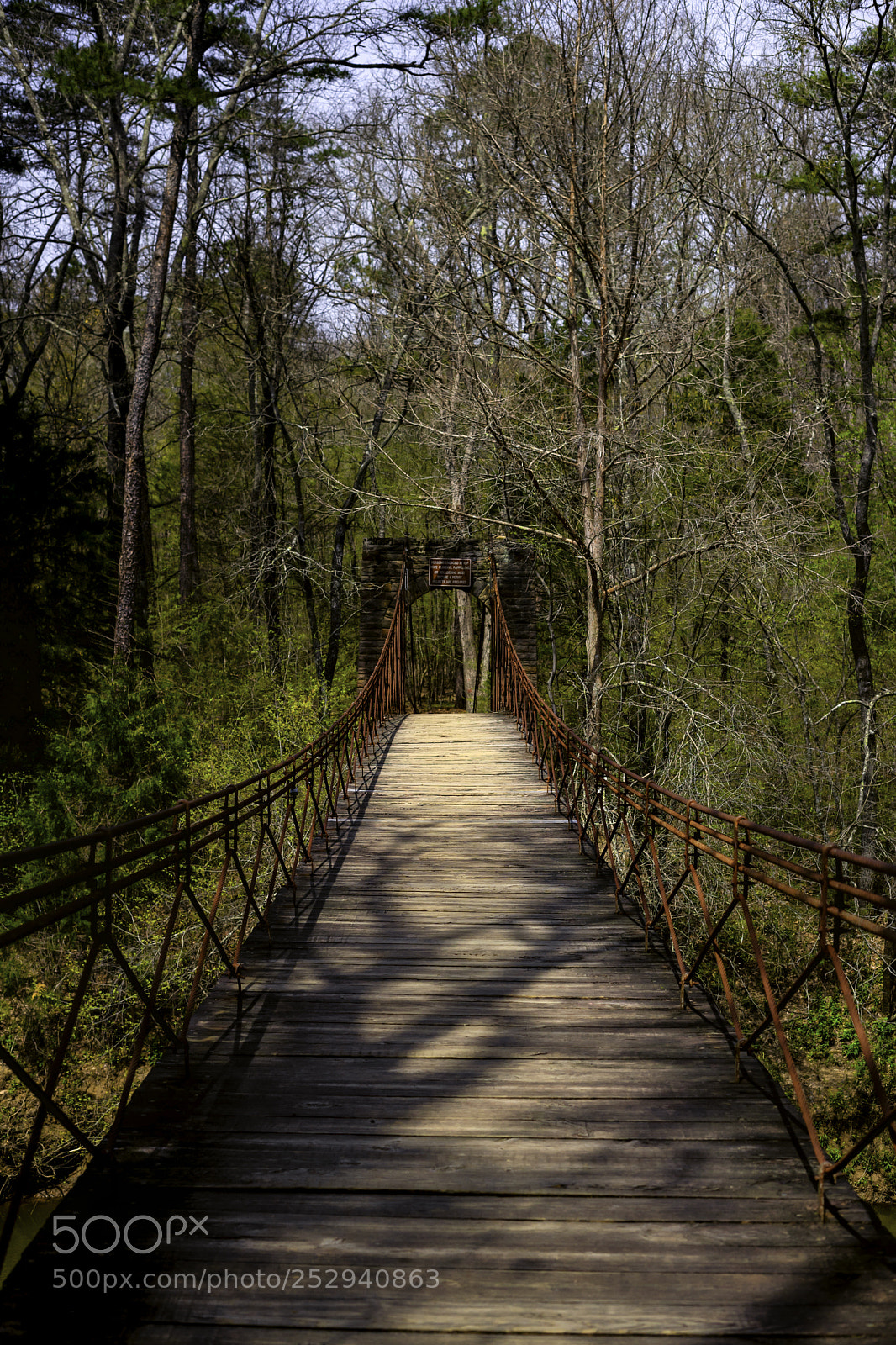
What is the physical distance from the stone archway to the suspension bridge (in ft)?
25.4

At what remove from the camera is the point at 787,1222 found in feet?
7.37

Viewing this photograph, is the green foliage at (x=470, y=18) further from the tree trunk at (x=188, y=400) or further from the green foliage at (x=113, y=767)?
the green foliage at (x=113, y=767)

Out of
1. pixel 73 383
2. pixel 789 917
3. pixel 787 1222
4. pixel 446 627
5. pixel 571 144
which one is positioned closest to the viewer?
pixel 787 1222

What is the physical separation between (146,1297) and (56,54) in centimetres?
1228

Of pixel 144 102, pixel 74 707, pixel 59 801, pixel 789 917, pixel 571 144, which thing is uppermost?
pixel 144 102

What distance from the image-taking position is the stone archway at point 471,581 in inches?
492

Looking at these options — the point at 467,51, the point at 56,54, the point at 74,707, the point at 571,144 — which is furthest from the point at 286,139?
the point at 74,707

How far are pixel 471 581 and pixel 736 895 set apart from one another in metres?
10.0

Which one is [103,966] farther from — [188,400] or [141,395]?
[188,400]

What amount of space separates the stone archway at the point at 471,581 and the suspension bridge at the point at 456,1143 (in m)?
7.75

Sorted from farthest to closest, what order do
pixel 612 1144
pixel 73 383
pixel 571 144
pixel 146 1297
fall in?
pixel 73 383, pixel 571 144, pixel 612 1144, pixel 146 1297

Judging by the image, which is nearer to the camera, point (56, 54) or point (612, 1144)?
point (612, 1144)

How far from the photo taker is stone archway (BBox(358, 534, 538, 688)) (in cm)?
1251

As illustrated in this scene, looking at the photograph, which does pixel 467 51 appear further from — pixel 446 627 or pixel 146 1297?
pixel 146 1297
